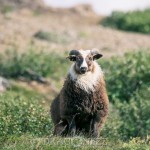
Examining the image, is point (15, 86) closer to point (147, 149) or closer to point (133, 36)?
point (133, 36)

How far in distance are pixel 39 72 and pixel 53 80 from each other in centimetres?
56

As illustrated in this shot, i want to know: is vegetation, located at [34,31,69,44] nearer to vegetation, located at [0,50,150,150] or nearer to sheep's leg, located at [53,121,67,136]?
vegetation, located at [0,50,150,150]

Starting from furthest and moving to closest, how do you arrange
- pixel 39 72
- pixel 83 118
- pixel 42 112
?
pixel 39 72, pixel 42 112, pixel 83 118

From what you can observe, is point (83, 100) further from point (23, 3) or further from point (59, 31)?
point (23, 3)

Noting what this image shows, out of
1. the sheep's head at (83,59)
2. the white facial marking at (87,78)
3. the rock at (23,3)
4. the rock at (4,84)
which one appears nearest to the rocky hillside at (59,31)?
the rock at (23,3)

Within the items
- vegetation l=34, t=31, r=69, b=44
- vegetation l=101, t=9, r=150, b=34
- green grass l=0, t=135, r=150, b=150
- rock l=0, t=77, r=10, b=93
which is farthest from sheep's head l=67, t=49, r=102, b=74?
vegetation l=101, t=9, r=150, b=34

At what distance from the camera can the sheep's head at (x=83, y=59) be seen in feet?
52.9

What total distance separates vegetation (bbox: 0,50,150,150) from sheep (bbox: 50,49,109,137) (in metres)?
0.48

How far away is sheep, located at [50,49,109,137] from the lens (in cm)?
1616

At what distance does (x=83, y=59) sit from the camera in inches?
641

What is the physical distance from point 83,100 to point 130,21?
80.5 feet

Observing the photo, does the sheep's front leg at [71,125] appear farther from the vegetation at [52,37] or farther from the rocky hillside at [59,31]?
the vegetation at [52,37]

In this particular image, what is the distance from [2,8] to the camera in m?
41.3

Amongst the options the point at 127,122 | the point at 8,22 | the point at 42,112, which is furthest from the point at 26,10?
the point at 42,112
